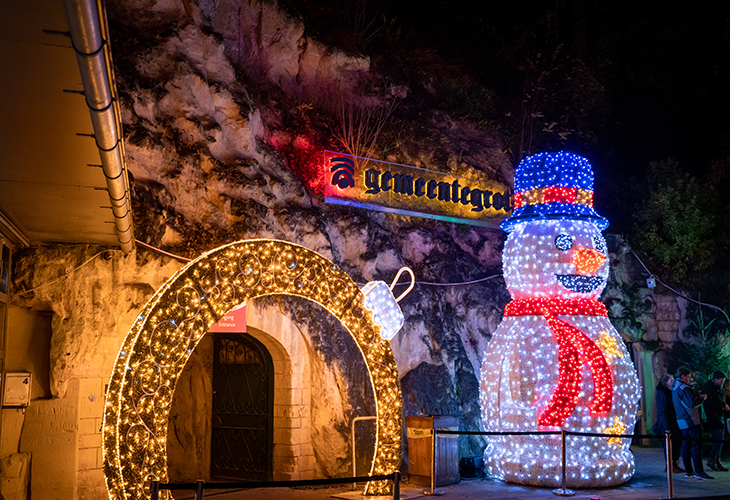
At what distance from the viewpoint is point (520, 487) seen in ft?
32.7

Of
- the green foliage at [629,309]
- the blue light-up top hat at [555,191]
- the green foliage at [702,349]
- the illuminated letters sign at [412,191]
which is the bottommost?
the green foliage at [702,349]

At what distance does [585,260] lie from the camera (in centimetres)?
1007

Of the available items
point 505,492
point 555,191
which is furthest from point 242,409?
point 555,191

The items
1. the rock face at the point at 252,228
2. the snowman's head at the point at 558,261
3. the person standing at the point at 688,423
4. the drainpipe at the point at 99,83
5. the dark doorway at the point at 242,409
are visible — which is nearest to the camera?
the drainpipe at the point at 99,83

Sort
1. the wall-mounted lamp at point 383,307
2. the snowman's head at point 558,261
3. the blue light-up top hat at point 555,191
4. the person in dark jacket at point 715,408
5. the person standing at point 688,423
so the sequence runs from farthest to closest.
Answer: the person in dark jacket at point 715,408 → the person standing at point 688,423 → the blue light-up top hat at point 555,191 → the snowman's head at point 558,261 → the wall-mounted lamp at point 383,307

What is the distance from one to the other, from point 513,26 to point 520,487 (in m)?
13.1

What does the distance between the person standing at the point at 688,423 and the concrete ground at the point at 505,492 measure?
22cm

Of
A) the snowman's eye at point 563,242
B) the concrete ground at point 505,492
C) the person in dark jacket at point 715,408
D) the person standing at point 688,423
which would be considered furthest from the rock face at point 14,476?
the person in dark jacket at point 715,408

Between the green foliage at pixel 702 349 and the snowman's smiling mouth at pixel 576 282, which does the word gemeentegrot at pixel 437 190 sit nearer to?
the snowman's smiling mouth at pixel 576 282

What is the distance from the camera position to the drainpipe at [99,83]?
137 inches

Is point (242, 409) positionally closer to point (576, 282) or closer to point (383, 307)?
point (383, 307)

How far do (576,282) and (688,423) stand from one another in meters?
3.27

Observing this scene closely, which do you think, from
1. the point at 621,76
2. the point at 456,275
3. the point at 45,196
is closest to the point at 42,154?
the point at 45,196

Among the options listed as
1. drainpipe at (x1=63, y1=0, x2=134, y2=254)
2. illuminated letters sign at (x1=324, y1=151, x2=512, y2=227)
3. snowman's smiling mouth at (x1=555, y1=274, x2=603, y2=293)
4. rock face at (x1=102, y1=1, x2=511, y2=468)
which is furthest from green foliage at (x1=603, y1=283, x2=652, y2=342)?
drainpipe at (x1=63, y1=0, x2=134, y2=254)
